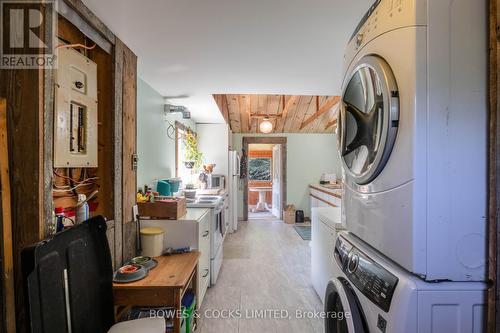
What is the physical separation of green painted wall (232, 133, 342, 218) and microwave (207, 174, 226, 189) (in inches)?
63.0

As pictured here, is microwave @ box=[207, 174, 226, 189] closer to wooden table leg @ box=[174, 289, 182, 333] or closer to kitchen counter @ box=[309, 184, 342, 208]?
kitchen counter @ box=[309, 184, 342, 208]

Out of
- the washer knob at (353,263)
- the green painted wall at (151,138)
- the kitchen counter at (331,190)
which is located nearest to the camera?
the washer knob at (353,263)

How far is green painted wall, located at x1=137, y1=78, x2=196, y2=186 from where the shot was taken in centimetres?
258

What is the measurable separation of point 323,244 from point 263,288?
945mm

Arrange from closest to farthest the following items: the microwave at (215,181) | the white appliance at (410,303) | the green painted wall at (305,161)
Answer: the white appliance at (410,303), the microwave at (215,181), the green painted wall at (305,161)

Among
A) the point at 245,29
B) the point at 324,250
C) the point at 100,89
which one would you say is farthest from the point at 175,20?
the point at 324,250


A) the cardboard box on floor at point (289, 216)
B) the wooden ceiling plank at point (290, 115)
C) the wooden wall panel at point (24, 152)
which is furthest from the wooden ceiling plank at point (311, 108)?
the wooden wall panel at point (24, 152)

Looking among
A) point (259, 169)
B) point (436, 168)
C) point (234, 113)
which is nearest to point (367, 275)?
point (436, 168)

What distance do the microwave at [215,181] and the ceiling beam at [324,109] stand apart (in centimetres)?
235

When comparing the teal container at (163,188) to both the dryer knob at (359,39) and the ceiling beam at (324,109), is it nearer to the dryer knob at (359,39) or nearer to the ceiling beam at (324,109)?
the dryer knob at (359,39)

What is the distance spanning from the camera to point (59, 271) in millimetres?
1123

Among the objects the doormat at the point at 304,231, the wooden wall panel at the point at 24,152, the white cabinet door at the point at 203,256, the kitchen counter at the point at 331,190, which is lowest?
the doormat at the point at 304,231

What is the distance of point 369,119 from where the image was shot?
39.2 inches

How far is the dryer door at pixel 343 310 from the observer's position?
959 millimetres
